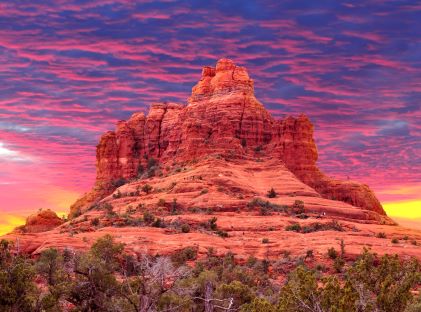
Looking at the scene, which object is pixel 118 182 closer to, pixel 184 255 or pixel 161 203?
pixel 161 203

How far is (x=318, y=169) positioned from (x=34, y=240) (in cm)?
6386

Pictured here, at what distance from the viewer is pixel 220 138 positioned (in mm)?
97250

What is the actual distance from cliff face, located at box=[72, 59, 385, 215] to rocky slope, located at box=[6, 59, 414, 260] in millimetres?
221

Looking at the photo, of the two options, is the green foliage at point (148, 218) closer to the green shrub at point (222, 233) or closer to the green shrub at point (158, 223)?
the green shrub at point (158, 223)

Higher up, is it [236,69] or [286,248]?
[236,69]

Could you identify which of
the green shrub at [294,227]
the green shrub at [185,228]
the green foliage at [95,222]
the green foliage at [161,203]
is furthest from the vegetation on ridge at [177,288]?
the green foliage at [161,203]

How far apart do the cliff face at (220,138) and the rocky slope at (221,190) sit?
221mm

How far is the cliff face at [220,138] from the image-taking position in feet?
323

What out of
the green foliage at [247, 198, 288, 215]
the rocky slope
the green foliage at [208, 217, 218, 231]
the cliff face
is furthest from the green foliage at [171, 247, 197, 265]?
the cliff face

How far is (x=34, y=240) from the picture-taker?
5475 cm

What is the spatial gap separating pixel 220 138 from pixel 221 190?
2163 centimetres

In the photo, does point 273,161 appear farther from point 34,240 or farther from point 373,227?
point 34,240

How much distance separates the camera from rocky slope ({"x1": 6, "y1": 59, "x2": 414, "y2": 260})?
5831cm

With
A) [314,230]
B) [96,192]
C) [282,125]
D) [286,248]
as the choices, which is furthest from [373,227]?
[96,192]
